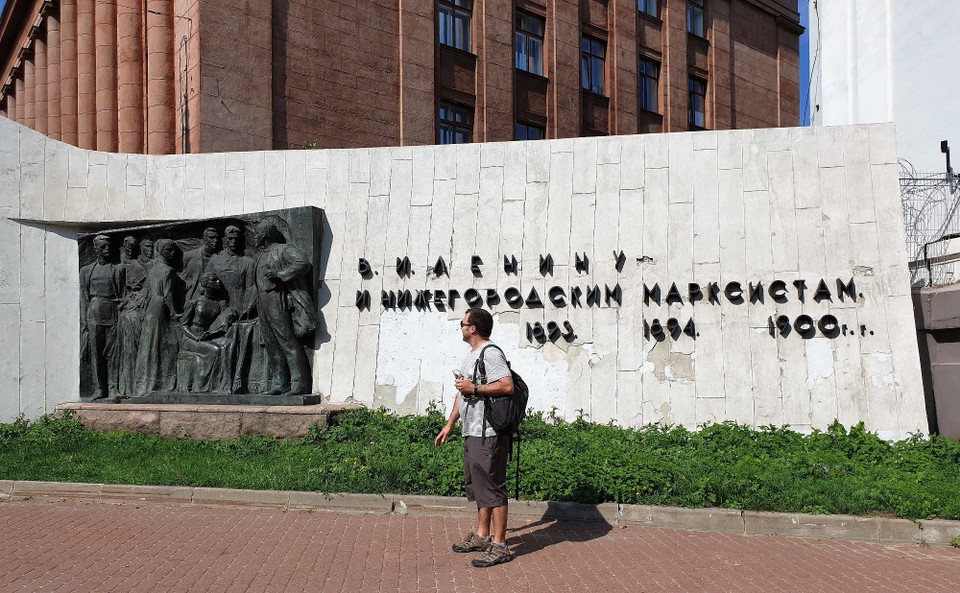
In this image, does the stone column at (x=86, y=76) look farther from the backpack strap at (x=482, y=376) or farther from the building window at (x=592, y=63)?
the backpack strap at (x=482, y=376)

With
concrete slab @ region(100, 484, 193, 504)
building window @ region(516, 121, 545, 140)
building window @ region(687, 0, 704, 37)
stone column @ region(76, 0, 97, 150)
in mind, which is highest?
building window @ region(687, 0, 704, 37)

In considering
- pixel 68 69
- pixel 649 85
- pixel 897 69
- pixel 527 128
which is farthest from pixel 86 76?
pixel 897 69

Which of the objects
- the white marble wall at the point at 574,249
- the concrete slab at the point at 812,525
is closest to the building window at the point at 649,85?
the white marble wall at the point at 574,249

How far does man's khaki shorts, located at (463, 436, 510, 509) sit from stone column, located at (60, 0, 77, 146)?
2319 cm

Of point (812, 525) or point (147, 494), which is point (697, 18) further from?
point (147, 494)

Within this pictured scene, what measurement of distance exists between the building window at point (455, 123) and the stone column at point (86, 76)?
9483 millimetres

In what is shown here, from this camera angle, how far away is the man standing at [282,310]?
440 inches

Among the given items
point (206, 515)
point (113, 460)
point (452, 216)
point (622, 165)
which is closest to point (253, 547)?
point (206, 515)

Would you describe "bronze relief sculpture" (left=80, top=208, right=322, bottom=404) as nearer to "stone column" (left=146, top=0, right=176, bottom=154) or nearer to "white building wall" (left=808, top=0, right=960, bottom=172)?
"stone column" (left=146, top=0, right=176, bottom=154)

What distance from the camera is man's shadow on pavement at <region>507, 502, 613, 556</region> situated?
7000 mm

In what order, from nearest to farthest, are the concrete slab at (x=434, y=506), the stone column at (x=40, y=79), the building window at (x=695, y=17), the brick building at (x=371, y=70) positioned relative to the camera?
the concrete slab at (x=434, y=506)
the brick building at (x=371, y=70)
the stone column at (x=40, y=79)
the building window at (x=695, y=17)

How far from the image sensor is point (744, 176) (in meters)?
10.8

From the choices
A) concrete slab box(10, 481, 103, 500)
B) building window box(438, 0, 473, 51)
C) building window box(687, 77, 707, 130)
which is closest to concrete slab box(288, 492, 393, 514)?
concrete slab box(10, 481, 103, 500)

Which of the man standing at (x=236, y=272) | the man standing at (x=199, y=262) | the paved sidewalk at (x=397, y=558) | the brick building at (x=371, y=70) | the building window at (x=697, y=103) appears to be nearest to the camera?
the paved sidewalk at (x=397, y=558)
